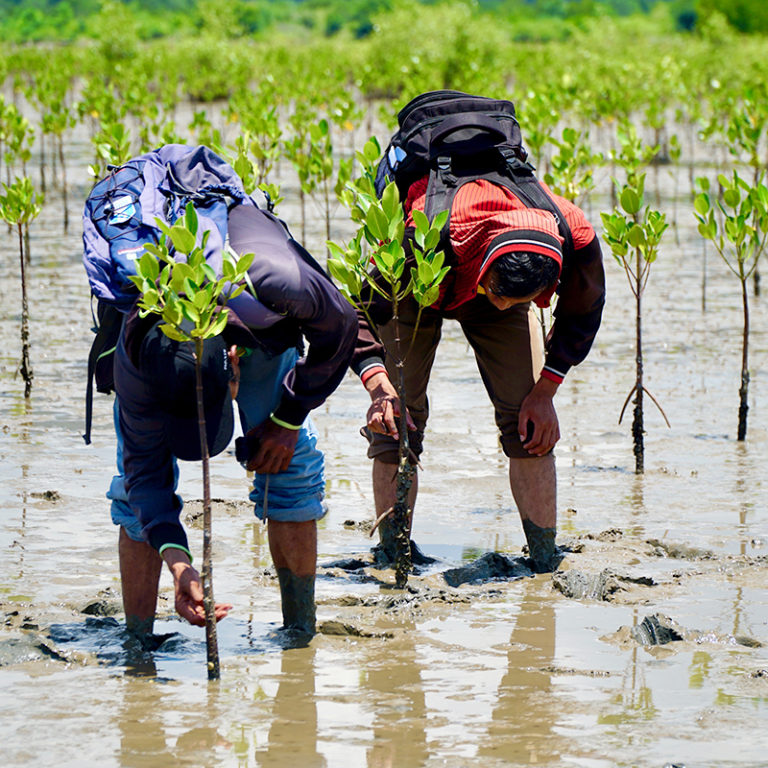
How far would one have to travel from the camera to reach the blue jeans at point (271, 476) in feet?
12.7

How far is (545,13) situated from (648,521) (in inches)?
4978

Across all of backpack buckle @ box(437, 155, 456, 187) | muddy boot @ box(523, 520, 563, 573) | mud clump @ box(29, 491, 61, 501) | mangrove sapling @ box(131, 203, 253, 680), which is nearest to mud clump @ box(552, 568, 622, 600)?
muddy boot @ box(523, 520, 563, 573)

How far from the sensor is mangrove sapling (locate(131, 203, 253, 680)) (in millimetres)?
3373

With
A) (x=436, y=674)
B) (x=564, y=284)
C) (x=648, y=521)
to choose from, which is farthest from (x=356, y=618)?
(x=648, y=521)

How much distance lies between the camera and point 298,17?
11756 centimetres

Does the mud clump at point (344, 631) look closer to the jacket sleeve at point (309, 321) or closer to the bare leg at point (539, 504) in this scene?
the jacket sleeve at point (309, 321)

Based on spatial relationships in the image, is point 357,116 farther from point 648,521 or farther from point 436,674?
point 436,674

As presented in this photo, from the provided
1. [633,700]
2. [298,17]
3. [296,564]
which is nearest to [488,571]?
[296,564]

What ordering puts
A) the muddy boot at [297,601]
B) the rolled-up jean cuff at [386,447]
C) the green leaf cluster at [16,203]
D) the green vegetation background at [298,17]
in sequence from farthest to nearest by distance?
the green vegetation background at [298,17], the green leaf cluster at [16,203], the rolled-up jean cuff at [386,447], the muddy boot at [297,601]

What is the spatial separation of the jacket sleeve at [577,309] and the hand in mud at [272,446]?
4.37 ft

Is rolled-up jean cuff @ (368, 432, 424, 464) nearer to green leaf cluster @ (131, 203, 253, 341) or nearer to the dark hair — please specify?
the dark hair

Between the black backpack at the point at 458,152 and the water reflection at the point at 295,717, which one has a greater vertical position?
the black backpack at the point at 458,152

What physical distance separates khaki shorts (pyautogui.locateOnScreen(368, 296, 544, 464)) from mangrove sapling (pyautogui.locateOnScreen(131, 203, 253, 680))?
1.51 meters

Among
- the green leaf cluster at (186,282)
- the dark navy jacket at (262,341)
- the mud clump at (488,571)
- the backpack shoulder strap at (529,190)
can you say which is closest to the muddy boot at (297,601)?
the dark navy jacket at (262,341)
